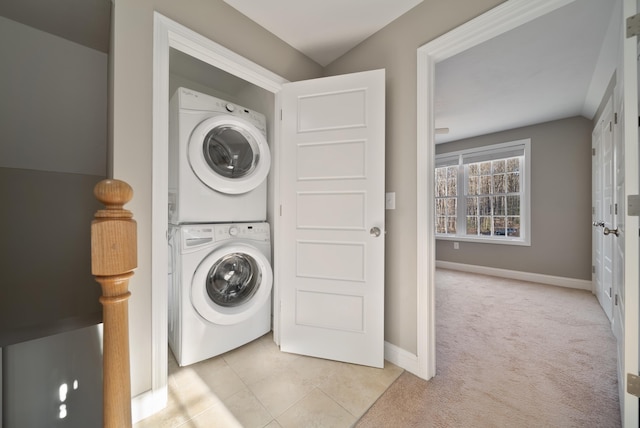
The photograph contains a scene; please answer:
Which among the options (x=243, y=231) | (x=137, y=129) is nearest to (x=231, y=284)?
(x=243, y=231)

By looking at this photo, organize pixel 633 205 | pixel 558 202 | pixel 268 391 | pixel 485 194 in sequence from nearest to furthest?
pixel 633 205 → pixel 268 391 → pixel 558 202 → pixel 485 194

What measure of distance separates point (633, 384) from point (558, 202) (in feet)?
11.5

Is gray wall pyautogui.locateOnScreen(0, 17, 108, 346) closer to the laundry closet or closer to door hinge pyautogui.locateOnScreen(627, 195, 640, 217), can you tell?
the laundry closet

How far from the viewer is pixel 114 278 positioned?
0.49 meters

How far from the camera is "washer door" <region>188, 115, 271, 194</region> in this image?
163cm

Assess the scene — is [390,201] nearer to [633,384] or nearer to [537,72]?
[633,384]

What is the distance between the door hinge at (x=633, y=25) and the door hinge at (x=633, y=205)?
2.14 feet

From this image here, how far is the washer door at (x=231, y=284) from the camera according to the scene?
1599 millimetres

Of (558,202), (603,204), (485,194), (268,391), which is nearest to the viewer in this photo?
(268,391)

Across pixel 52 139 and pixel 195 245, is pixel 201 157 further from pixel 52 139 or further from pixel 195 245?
pixel 52 139

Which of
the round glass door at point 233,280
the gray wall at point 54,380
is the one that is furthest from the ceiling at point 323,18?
the gray wall at point 54,380

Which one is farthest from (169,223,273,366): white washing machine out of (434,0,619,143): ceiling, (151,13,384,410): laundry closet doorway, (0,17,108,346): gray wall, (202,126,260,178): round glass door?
(434,0,619,143): ceiling

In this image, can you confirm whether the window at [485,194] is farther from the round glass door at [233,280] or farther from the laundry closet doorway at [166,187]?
the round glass door at [233,280]

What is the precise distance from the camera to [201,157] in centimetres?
163
